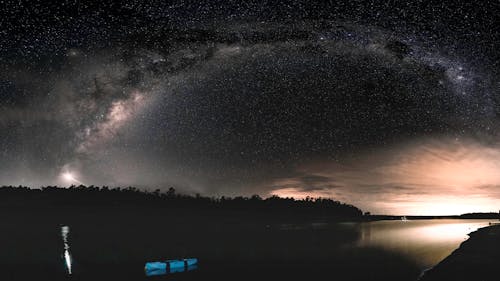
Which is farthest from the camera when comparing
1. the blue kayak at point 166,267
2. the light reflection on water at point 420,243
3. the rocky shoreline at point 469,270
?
the light reflection on water at point 420,243

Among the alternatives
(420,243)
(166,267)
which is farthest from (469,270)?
(420,243)

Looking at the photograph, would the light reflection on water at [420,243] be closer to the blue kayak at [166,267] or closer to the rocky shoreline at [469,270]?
the rocky shoreline at [469,270]

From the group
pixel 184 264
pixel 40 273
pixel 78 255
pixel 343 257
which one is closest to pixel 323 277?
pixel 184 264

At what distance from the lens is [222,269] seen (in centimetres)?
3070

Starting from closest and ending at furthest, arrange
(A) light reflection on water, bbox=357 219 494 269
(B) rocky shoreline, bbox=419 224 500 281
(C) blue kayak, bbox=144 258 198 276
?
1. (B) rocky shoreline, bbox=419 224 500 281
2. (C) blue kayak, bbox=144 258 198 276
3. (A) light reflection on water, bbox=357 219 494 269

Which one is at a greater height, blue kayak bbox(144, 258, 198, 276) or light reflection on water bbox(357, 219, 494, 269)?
blue kayak bbox(144, 258, 198, 276)

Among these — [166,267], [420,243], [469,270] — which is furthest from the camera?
[420,243]

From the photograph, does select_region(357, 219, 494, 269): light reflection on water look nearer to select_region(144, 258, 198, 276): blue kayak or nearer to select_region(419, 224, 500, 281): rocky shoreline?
select_region(419, 224, 500, 281): rocky shoreline

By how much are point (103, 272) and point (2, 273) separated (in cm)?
744

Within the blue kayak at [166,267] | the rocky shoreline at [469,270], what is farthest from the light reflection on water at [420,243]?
the blue kayak at [166,267]

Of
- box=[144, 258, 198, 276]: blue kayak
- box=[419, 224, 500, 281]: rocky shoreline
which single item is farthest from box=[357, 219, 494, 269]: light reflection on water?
box=[144, 258, 198, 276]: blue kayak

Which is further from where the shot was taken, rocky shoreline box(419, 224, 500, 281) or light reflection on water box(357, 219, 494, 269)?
light reflection on water box(357, 219, 494, 269)

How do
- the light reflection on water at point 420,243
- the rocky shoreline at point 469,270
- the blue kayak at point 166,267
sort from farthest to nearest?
the light reflection on water at point 420,243, the blue kayak at point 166,267, the rocky shoreline at point 469,270

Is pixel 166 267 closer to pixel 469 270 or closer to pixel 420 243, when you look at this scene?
pixel 469 270
